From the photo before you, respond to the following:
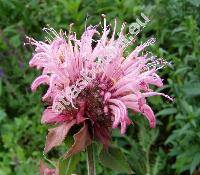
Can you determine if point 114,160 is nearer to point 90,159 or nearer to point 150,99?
point 90,159

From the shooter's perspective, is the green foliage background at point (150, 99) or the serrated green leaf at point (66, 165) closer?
the serrated green leaf at point (66, 165)

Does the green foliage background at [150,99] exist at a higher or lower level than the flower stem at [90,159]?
higher

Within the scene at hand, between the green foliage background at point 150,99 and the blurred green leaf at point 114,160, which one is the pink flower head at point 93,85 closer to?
the blurred green leaf at point 114,160

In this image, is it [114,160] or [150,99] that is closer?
[114,160]

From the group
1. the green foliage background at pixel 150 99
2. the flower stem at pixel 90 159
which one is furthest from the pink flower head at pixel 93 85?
the green foliage background at pixel 150 99

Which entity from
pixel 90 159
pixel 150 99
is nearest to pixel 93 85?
pixel 90 159

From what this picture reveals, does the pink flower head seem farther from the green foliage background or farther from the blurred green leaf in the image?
the green foliage background

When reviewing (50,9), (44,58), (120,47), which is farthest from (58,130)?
(50,9)
